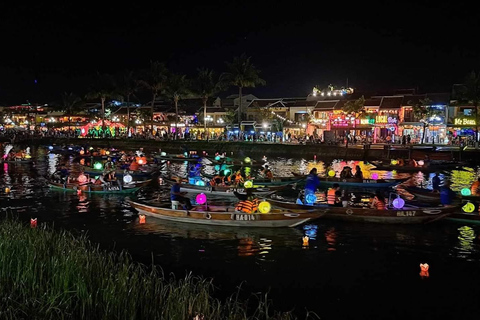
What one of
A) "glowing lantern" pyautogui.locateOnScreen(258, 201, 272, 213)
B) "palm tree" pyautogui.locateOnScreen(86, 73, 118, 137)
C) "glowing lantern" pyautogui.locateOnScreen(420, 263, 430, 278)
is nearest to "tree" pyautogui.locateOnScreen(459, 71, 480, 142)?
"glowing lantern" pyautogui.locateOnScreen(258, 201, 272, 213)

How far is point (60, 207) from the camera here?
2334 cm

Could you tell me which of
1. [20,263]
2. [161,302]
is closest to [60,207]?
[20,263]

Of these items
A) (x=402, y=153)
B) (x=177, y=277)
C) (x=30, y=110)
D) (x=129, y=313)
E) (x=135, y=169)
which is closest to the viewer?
(x=129, y=313)

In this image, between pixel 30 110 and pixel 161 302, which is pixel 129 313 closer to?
pixel 161 302

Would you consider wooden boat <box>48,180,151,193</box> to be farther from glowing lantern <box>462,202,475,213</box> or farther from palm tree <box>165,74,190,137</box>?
palm tree <box>165,74,190,137</box>

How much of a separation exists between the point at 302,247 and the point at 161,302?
853 centimetres

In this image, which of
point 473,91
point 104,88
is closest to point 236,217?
point 473,91

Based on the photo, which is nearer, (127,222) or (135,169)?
(127,222)

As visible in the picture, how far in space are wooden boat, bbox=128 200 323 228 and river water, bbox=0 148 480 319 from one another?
294 mm

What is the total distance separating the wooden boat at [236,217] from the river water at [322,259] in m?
0.29

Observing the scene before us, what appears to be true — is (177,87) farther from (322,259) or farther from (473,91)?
(322,259)

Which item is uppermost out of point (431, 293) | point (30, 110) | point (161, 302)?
point (30, 110)

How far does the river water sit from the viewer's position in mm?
11617

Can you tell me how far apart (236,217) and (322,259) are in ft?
14.0
